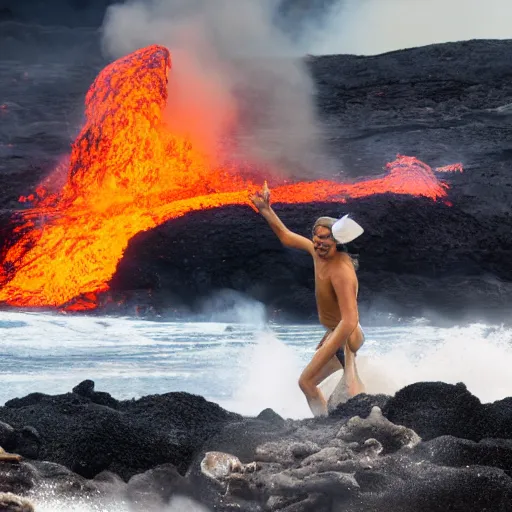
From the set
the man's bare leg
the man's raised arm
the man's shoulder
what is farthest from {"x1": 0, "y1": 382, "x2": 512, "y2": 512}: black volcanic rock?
the man's raised arm

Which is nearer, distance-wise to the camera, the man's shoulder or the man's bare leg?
the man's shoulder

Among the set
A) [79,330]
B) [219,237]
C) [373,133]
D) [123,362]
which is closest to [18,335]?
[79,330]

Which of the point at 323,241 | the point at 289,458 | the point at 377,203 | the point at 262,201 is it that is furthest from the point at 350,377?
the point at 377,203

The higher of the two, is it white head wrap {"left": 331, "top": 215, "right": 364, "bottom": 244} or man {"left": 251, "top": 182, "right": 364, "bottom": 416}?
white head wrap {"left": 331, "top": 215, "right": 364, "bottom": 244}

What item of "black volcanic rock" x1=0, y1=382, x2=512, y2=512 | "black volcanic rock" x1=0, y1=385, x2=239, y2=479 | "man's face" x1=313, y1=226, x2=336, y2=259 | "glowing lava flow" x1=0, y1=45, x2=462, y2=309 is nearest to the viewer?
"black volcanic rock" x1=0, y1=382, x2=512, y2=512

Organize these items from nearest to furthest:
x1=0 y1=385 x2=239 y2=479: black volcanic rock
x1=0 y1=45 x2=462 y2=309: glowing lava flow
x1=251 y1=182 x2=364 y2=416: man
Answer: x1=0 y1=385 x2=239 y2=479: black volcanic rock
x1=251 y1=182 x2=364 y2=416: man
x1=0 y1=45 x2=462 y2=309: glowing lava flow

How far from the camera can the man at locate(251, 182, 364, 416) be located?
6848 millimetres

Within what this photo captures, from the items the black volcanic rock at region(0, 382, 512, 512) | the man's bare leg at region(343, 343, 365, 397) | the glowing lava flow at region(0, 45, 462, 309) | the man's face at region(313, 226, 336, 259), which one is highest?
the glowing lava flow at region(0, 45, 462, 309)

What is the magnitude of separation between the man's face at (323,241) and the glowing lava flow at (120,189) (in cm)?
1240

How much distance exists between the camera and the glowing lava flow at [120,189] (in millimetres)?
19469

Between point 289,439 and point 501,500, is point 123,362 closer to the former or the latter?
point 289,439

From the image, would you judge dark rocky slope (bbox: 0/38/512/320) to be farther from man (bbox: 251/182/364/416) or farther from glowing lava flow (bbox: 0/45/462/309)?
man (bbox: 251/182/364/416)

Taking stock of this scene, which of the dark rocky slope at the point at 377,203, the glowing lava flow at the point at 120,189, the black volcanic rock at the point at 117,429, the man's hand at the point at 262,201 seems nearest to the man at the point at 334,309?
the man's hand at the point at 262,201

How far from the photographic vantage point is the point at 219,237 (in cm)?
2036
